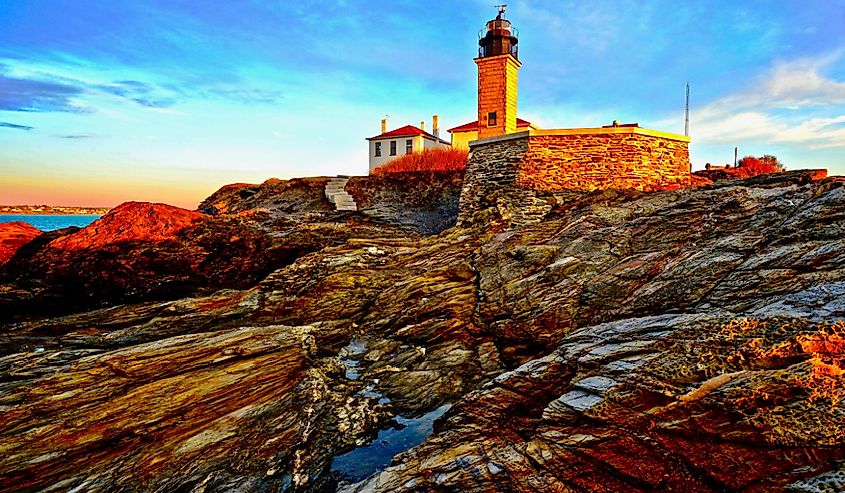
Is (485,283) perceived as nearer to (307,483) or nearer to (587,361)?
(587,361)

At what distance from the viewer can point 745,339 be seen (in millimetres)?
6777

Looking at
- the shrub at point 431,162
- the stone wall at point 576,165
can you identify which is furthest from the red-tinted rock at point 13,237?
the stone wall at point 576,165

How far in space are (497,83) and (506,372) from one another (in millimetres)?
26794

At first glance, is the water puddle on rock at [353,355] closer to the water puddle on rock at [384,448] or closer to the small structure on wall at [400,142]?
the water puddle on rock at [384,448]

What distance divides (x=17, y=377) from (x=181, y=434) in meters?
4.09

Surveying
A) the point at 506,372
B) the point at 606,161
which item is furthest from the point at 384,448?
the point at 606,161

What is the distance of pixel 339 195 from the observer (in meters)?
33.8

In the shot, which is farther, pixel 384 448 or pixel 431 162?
pixel 431 162

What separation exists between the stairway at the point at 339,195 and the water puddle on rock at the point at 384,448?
23.2 meters

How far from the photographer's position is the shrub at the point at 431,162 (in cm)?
3838

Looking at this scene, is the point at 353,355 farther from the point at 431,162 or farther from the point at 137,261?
the point at 431,162

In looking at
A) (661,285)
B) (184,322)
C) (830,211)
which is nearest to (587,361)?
(661,285)

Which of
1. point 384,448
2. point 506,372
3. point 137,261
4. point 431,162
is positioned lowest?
point 384,448

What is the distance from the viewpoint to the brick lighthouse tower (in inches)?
1264
